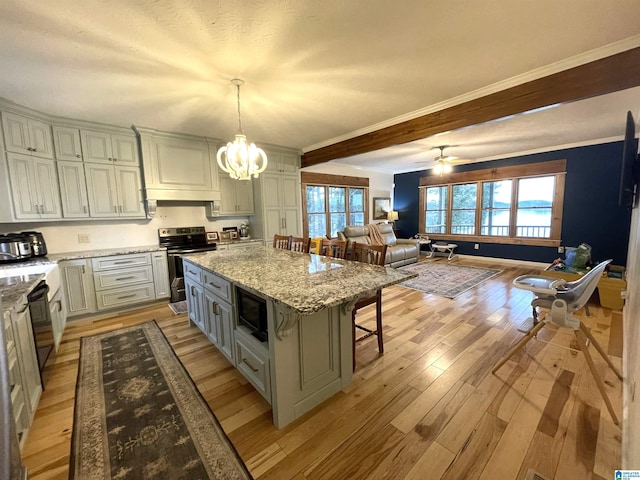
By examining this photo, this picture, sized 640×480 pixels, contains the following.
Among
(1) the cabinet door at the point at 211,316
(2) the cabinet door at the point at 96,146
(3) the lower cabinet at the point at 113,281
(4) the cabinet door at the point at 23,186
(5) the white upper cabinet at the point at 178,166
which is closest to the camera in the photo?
(1) the cabinet door at the point at 211,316

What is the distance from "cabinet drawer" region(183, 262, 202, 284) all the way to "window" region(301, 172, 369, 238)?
11.0 ft

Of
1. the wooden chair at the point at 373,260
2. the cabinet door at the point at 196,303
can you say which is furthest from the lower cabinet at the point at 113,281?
the wooden chair at the point at 373,260

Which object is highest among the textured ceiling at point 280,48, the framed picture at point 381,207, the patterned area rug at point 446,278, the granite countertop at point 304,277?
the textured ceiling at point 280,48

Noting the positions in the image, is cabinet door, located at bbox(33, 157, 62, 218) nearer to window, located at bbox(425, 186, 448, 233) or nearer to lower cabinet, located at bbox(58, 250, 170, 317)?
lower cabinet, located at bbox(58, 250, 170, 317)

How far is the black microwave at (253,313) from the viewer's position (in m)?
1.66

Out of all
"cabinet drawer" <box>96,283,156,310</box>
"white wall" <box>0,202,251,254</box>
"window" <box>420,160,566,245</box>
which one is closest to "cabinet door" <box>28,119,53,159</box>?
"white wall" <box>0,202,251,254</box>

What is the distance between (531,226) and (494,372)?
5081 millimetres

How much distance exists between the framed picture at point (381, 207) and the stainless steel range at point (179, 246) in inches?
192

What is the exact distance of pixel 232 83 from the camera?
233 cm

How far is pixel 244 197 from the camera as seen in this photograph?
4688mm


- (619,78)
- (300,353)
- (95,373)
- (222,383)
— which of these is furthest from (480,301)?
(95,373)

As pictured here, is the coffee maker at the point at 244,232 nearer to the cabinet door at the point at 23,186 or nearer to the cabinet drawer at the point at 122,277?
the cabinet drawer at the point at 122,277

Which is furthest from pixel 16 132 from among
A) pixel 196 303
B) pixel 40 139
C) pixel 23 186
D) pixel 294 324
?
pixel 294 324

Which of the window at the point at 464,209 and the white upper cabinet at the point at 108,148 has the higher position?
the white upper cabinet at the point at 108,148
